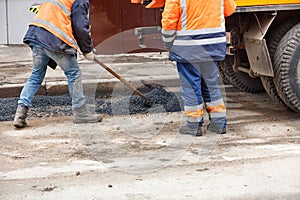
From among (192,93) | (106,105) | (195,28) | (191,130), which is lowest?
(106,105)

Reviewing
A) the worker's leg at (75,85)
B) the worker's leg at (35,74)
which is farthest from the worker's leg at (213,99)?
the worker's leg at (35,74)

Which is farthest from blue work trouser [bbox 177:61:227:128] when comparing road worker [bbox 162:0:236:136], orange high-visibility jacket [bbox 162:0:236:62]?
orange high-visibility jacket [bbox 162:0:236:62]

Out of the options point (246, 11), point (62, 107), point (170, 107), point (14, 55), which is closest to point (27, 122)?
point (62, 107)

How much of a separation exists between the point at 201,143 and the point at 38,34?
1.99m

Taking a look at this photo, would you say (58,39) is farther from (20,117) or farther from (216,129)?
(216,129)

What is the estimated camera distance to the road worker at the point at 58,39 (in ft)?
21.6

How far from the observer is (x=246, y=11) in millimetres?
6637

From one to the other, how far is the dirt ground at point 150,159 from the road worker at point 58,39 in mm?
420

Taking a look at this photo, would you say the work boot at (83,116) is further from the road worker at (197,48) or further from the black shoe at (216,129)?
the black shoe at (216,129)

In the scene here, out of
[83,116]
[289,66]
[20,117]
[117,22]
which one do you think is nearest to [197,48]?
[289,66]

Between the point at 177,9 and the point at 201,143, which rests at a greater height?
the point at 177,9

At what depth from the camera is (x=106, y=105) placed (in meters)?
7.79

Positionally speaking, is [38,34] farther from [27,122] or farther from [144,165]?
[144,165]

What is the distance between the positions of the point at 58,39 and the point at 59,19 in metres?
0.20
